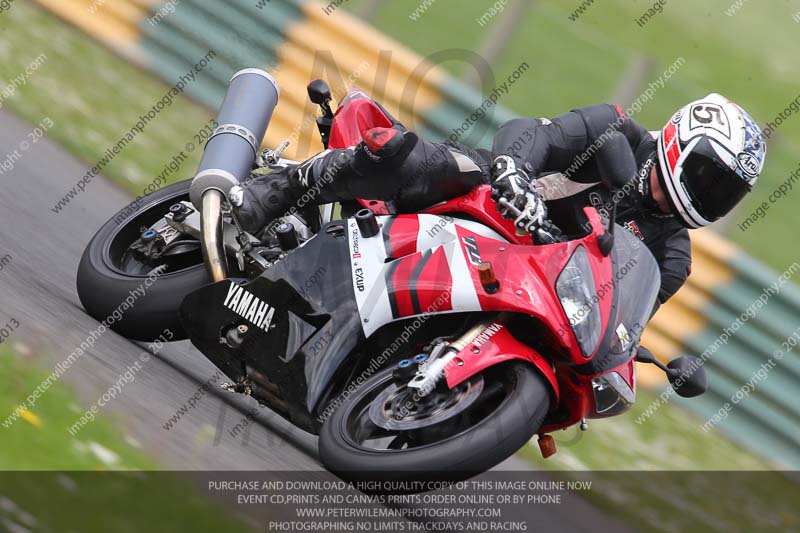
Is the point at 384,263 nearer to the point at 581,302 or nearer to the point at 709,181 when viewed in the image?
the point at 581,302

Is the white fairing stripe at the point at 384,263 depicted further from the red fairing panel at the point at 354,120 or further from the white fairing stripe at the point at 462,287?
the red fairing panel at the point at 354,120

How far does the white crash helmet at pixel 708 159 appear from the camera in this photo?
186 inches

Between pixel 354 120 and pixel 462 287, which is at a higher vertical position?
pixel 462 287

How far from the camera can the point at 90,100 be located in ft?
28.0

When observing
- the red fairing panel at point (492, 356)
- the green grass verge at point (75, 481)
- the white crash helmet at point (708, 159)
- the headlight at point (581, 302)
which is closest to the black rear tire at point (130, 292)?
the green grass verge at point (75, 481)

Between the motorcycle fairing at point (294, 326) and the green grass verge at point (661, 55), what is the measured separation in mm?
4835

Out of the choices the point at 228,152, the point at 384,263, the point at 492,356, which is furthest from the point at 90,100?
the point at 492,356

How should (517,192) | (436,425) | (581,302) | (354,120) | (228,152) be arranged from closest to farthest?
(436,425)
(581,302)
(517,192)
(228,152)
(354,120)

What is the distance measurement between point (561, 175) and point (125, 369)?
2.09 meters

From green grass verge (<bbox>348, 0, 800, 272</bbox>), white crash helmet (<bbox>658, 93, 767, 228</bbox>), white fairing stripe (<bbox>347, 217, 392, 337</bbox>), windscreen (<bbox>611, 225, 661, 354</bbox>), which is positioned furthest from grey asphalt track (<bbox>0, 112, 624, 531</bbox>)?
green grass verge (<bbox>348, 0, 800, 272</bbox>)

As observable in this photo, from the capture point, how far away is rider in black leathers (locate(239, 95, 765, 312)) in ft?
15.7

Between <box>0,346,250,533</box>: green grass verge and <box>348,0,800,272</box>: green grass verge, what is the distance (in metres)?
5.84

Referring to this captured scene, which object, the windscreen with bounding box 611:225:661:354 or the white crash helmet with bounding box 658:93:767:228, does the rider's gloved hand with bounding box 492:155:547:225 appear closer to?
the windscreen with bounding box 611:225:661:354

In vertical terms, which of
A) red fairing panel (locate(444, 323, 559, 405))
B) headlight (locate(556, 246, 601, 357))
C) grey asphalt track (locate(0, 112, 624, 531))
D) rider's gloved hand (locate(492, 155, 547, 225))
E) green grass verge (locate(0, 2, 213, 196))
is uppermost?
rider's gloved hand (locate(492, 155, 547, 225))
